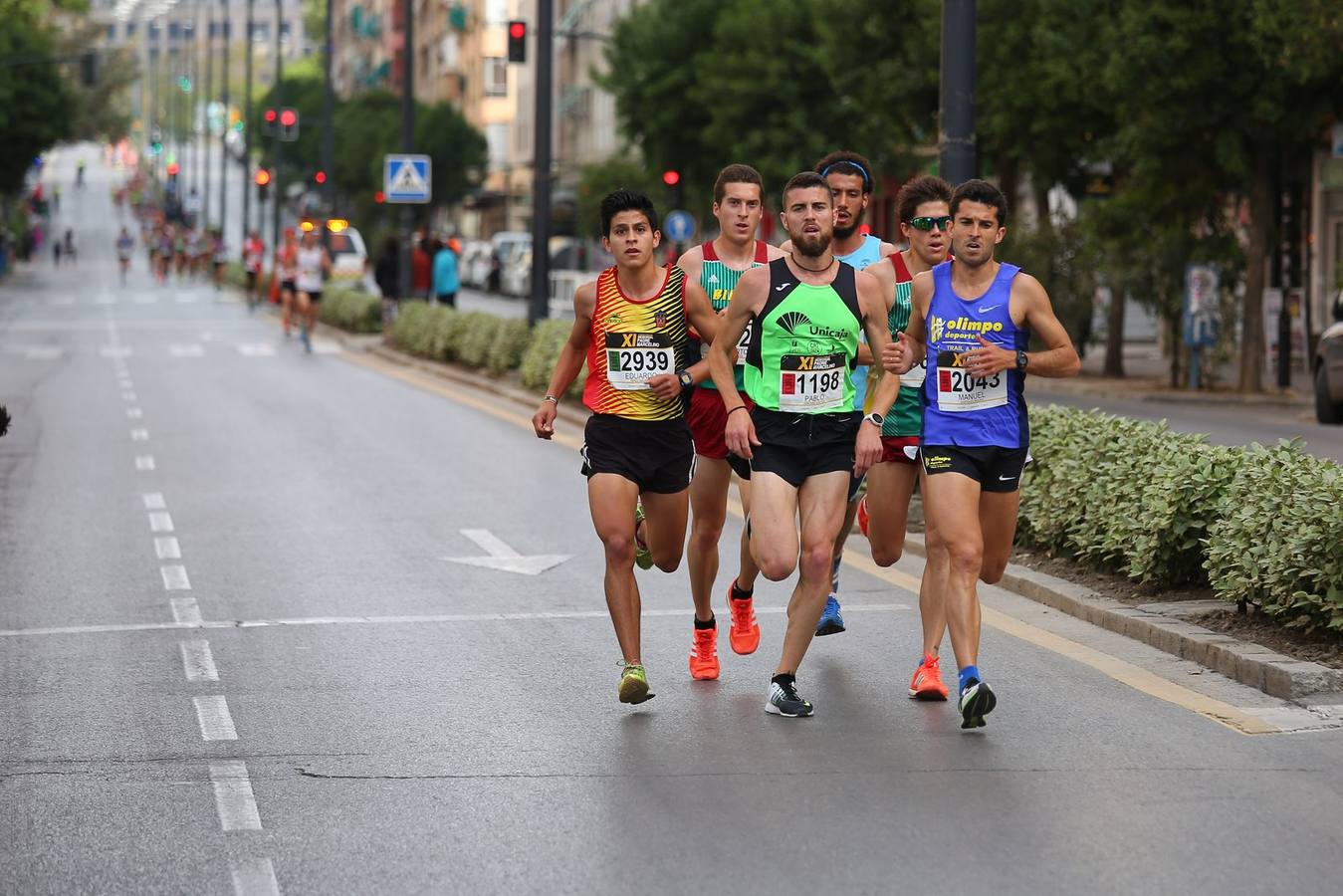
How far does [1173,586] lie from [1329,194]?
2741 centimetres

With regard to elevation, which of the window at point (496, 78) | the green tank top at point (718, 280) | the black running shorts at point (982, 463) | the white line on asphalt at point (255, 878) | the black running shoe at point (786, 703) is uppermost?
the window at point (496, 78)

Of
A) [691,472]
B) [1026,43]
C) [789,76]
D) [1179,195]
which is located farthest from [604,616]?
[789,76]

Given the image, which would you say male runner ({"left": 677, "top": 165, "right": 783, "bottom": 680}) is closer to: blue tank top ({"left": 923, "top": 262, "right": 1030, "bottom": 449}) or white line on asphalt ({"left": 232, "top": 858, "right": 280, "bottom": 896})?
blue tank top ({"left": 923, "top": 262, "right": 1030, "bottom": 449})

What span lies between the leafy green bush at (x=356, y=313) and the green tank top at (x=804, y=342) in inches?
1272

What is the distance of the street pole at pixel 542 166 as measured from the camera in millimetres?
26516

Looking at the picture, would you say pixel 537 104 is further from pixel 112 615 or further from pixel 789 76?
pixel 789 76

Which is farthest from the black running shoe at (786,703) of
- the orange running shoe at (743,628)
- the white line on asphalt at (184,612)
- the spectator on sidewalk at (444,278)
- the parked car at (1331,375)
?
the spectator on sidewalk at (444,278)

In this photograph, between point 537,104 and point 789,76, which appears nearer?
point 537,104

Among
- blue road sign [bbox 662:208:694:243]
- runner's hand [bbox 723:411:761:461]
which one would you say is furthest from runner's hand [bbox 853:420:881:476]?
blue road sign [bbox 662:208:694:243]

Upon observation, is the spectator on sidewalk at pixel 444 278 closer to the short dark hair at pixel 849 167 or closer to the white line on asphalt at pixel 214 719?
the short dark hair at pixel 849 167

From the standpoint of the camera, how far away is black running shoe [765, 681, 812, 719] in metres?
7.99

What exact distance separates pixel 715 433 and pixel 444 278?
28082mm

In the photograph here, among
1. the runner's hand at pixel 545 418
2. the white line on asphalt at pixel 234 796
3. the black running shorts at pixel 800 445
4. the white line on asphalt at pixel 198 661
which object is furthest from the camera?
the white line on asphalt at pixel 198 661

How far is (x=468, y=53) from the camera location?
11375 cm
